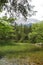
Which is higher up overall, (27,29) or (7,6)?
(7,6)

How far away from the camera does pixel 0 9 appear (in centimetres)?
1455

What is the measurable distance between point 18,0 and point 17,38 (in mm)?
94757

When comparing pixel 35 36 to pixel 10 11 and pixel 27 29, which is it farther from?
pixel 10 11

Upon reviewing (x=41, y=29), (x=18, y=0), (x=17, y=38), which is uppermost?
(x=18, y=0)

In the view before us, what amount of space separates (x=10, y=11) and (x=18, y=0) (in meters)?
1.02

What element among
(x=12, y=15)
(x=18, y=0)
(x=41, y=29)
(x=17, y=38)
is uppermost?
(x=18, y=0)

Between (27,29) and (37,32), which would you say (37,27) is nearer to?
(37,32)

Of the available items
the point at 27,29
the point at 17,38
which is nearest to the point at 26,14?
the point at 17,38

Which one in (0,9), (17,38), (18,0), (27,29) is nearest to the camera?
(18,0)

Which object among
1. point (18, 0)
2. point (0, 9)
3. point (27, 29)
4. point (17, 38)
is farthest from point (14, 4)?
point (27, 29)

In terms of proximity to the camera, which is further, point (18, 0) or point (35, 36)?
point (35, 36)

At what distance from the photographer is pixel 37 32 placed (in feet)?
286

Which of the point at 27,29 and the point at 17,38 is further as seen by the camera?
the point at 27,29

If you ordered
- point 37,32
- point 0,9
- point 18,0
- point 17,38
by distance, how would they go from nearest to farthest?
point 18,0 < point 0,9 < point 37,32 < point 17,38
